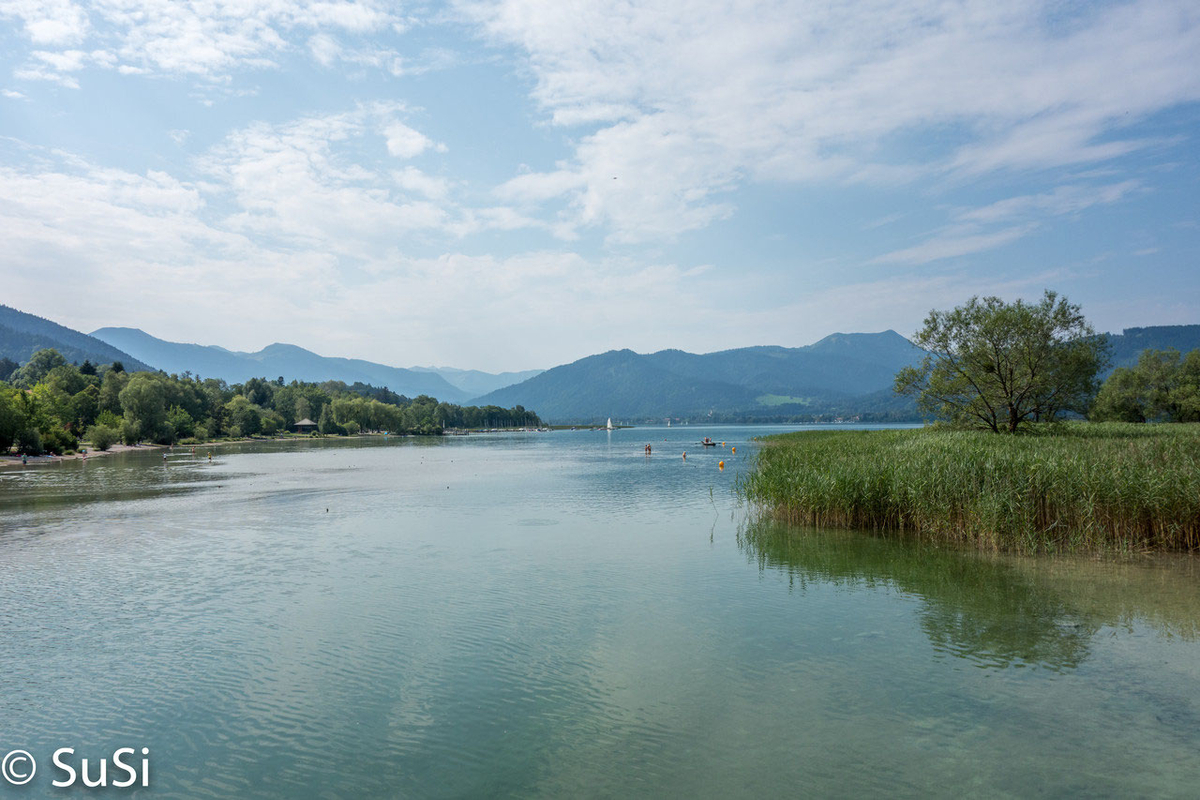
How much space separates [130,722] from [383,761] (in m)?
4.85

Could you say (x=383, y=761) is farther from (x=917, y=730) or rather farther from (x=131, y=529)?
(x=131, y=529)

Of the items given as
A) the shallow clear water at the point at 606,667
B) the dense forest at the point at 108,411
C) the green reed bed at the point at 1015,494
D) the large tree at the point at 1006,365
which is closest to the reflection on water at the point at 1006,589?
the shallow clear water at the point at 606,667

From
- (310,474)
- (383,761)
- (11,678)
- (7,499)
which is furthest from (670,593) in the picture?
(310,474)

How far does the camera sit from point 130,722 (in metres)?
10.8

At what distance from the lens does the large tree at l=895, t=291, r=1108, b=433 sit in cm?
5303

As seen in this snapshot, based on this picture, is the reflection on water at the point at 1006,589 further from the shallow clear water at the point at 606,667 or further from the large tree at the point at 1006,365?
the large tree at the point at 1006,365

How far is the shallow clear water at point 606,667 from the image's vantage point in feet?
30.0

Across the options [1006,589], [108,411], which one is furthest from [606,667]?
[108,411]

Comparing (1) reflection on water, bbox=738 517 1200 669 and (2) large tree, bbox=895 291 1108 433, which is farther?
(2) large tree, bbox=895 291 1108 433

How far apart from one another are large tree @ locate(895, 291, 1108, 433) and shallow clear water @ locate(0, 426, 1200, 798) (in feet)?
119

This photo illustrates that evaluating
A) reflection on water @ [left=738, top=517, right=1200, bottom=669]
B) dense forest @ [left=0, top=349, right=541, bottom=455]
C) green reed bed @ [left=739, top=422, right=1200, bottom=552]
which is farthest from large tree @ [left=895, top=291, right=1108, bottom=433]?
dense forest @ [left=0, top=349, right=541, bottom=455]

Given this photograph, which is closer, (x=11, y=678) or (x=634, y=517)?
(x=11, y=678)

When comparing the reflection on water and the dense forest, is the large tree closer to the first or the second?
the reflection on water

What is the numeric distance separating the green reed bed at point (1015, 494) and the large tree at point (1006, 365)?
75.8 ft
